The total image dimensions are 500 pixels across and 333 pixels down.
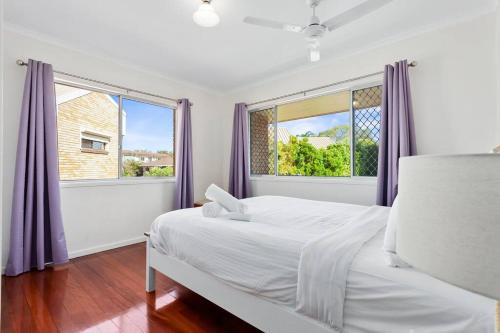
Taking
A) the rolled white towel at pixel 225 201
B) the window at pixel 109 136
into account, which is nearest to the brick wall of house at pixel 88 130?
the window at pixel 109 136

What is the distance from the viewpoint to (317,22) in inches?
71.9

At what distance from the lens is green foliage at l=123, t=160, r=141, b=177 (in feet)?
11.0

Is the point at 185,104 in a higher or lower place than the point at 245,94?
lower

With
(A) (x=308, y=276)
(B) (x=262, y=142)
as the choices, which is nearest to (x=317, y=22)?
(A) (x=308, y=276)

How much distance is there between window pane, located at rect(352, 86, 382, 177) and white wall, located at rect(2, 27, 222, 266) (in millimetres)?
2448

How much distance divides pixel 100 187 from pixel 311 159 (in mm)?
2925

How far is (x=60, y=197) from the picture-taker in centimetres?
266

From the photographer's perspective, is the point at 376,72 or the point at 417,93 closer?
the point at 417,93

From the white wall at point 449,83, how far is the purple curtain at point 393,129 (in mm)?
140

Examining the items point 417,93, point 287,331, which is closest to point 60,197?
point 287,331

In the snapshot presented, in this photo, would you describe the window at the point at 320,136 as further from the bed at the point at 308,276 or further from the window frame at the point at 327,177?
the bed at the point at 308,276

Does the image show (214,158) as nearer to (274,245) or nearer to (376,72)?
(376,72)

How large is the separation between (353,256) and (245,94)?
354 cm

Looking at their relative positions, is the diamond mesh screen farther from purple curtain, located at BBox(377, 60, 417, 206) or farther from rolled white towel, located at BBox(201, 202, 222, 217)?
rolled white towel, located at BBox(201, 202, 222, 217)
